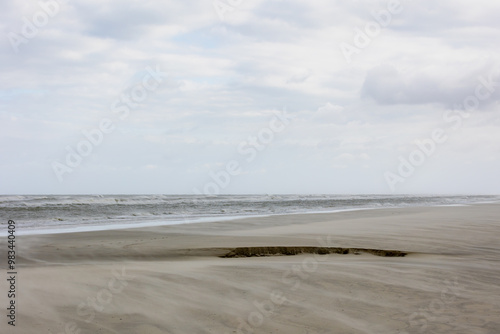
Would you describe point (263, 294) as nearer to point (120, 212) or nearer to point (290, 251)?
point (290, 251)

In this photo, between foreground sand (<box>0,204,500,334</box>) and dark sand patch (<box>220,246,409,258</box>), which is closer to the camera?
foreground sand (<box>0,204,500,334</box>)

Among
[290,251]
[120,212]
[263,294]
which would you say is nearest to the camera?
[263,294]

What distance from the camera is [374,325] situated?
446cm

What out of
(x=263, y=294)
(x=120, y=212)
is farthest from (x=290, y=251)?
(x=120, y=212)

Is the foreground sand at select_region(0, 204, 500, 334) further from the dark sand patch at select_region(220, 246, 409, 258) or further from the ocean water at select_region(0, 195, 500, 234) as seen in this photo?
the ocean water at select_region(0, 195, 500, 234)

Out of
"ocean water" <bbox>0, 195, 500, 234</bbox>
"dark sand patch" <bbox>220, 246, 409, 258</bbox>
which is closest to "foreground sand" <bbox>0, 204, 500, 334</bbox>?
"dark sand patch" <bbox>220, 246, 409, 258</bbox>

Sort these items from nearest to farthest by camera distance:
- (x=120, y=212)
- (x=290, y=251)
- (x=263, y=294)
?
(x=263, y=294) → (x=290, y=251) → (x=120, y=212)

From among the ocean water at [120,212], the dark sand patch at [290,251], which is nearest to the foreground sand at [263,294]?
the dark sand patch at [290,251]

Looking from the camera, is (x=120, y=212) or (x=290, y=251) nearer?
(x=290, y=251)

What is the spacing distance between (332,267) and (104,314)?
3.80 m

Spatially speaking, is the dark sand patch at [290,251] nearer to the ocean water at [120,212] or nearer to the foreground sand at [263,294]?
the foreground sand at [263,294]

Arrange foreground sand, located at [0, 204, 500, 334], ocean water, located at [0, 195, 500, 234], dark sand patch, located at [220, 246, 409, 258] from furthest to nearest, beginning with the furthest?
ocean water, located at [0, 195, 500, 234], dark sand patch, located at [220, 246, 409, 258], foreground sand, located at [0, 204, 500, 334]

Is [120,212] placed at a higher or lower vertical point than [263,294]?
higher

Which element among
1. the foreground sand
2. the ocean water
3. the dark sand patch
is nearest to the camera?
the foreground sand
